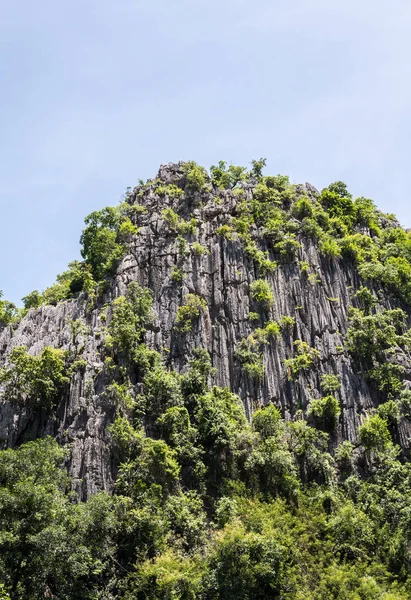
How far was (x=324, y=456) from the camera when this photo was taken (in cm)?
3036

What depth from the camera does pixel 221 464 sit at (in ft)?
99.3

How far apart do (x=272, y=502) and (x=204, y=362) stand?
8238mm

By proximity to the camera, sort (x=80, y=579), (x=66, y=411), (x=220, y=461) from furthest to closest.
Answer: (x=66, y=411) → (x=220, y=461) → (x=80, y=579)

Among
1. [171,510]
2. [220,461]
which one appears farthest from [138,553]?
[220,461]

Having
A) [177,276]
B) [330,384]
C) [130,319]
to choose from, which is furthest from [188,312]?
[330,384]

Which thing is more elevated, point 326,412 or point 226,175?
point 226,175

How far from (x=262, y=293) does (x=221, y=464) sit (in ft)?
35.0

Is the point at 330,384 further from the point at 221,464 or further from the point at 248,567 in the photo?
the point at 248,567

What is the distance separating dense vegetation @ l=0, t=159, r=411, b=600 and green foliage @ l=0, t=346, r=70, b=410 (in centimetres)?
9

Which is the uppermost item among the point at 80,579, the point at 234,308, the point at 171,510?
the point at 234,308

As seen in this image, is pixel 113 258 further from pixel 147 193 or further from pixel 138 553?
pixel 138 553

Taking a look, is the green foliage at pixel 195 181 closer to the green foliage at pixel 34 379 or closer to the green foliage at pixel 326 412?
the green foliage at pixel 34 379

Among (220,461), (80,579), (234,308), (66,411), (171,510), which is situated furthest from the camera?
(234,308)

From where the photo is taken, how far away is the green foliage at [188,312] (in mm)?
35325
